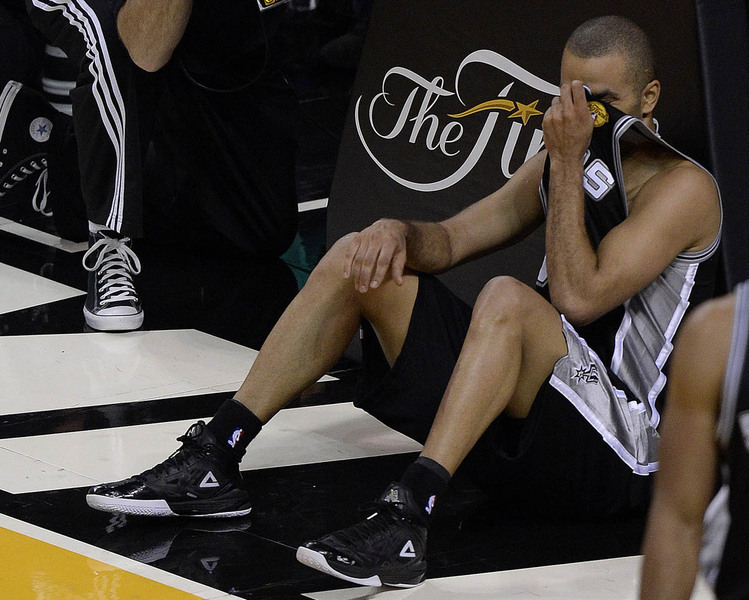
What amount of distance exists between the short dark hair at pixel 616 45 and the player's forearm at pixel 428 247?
467 mm

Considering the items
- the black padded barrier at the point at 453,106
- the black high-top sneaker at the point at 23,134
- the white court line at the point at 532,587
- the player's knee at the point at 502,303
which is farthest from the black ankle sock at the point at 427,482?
the black high-top sneaker at the point at 23,134

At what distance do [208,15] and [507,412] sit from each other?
6.78 feet

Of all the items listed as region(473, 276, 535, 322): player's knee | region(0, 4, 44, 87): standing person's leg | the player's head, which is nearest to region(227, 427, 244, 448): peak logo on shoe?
region(473, 276, 535, 322): player's knee

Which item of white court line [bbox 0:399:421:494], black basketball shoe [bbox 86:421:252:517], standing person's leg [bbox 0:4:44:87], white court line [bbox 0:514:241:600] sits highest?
standing person's leg [bbox 0:4:44:87]

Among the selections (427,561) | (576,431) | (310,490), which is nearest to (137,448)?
(310,490)

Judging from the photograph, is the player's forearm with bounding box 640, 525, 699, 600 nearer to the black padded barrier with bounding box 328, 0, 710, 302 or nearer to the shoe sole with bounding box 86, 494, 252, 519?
the shoe sole with bounding box 86, 494, 252, 519

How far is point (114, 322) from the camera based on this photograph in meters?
3.79

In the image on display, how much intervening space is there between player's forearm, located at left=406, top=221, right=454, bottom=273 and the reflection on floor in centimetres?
49

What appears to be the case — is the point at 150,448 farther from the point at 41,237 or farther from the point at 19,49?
the point at 19,49

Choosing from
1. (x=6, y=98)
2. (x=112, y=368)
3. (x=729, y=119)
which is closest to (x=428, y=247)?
(x=729, y=119)

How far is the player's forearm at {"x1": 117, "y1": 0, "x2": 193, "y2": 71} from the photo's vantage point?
11.9ft

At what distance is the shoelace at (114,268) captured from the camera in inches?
151

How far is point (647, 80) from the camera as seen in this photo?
2588 mm

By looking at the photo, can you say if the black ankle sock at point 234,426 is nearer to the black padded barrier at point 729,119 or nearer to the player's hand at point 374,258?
the player's hand at point 374,258
